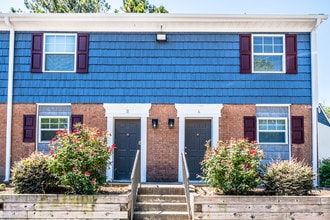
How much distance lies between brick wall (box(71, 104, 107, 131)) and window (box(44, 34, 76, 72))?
1.24m

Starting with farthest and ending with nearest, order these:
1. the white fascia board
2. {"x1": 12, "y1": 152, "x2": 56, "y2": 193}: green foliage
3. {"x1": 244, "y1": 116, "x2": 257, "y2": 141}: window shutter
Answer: {"x1": 244, "y1": 116, "x2": 257, "y2": 141}: window shutter, the white fascia board, {"x1": 12, "y1": 152, "x2": 56, "y2": 193}: green foliage

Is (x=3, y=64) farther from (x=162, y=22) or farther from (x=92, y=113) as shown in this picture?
(x=162, y=22)

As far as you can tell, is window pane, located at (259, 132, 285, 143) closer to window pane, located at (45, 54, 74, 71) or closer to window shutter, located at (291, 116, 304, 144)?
window shutter, located at (291, 116, 304, 144)

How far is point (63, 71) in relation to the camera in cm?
1135

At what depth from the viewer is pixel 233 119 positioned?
1127 cm

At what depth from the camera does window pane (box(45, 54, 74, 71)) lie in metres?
11.4

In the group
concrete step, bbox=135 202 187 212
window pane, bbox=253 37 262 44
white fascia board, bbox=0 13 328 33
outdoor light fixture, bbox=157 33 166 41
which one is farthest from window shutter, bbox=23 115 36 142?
window pane, bbox=253 37 262 44

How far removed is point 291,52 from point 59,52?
23.3 feet

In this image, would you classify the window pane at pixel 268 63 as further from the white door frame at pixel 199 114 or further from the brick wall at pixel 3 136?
the brick wall at pixel 3 136

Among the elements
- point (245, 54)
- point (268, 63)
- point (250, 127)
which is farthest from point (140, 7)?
point (250, 127)

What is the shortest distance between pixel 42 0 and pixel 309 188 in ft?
65.1

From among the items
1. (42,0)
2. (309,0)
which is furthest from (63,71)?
→ (42,0)

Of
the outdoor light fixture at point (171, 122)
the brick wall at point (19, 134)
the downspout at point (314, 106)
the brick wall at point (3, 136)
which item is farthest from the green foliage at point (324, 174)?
the brick wall at point (3, 136)

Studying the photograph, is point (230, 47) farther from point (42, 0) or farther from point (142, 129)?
point (42, 0)
